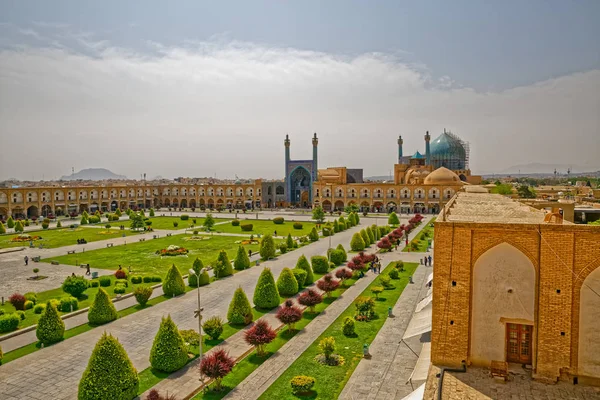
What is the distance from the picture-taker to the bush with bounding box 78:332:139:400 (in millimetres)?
9695

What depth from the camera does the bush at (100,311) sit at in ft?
53.8

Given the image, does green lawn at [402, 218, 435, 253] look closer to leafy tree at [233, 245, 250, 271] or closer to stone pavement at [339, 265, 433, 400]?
leafy tree at [233, 245, 250, 271]

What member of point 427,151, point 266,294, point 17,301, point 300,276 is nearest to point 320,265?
point 300,276

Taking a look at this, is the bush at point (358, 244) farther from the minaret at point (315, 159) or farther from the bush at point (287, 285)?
the minaret at point (315, 159)

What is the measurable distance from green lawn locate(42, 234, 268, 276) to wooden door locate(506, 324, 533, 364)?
1999 centimetres

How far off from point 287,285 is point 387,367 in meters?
8.21

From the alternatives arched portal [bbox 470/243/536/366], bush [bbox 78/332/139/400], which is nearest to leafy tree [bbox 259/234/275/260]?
bush [bbox 78/332/139/400]

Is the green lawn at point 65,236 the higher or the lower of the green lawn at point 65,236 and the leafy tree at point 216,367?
the lower

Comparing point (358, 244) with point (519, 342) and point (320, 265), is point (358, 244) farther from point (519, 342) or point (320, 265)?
point (519, 342)

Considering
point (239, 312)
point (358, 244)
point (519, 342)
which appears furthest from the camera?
point (358, 244)

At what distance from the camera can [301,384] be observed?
10.9 meters

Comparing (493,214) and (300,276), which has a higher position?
(493,214)

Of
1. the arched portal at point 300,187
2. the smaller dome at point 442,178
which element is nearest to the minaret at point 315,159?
the arched portal at point 300,187

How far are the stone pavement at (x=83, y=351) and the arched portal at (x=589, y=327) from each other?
11.5 m
